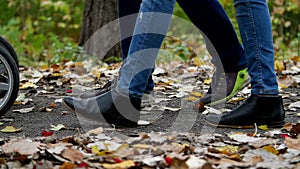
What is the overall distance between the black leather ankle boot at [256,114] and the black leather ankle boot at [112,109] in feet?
1.47

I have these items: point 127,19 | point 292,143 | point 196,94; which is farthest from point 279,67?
point 292,143

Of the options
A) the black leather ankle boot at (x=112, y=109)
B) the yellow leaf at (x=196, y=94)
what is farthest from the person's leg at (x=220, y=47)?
the black leather ankle boot at (x=112, y=109)

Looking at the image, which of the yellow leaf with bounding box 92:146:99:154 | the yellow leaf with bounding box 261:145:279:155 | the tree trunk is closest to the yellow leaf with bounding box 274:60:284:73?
the tree trunk

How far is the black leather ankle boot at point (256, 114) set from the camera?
284 centimetres

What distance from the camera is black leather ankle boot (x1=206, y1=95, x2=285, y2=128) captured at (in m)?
2.84

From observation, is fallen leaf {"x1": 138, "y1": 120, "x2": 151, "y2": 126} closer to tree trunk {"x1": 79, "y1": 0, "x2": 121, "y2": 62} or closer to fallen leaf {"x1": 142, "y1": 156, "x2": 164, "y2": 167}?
fallen leaf {"x1": 142, "y1": 156, "x2": 164, "y2": 167}

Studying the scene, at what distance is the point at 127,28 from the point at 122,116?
2.69 feet

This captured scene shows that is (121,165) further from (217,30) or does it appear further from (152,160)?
(217,30)

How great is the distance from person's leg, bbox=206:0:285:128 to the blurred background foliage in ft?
13.1

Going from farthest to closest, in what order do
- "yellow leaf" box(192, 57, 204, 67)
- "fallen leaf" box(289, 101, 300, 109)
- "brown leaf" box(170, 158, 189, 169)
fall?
"yellow leaf" box(192, 57, 204, 67) < "fallen leaf" box(289, 101, 300, 109) < "brown leaf" box(170, 158, 189, 169)

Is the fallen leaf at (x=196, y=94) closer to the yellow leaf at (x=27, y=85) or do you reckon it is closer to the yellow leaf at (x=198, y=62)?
the yellow leaf at (x=27, y=85)

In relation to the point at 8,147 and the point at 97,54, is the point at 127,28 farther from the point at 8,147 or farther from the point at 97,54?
the point at 97,54

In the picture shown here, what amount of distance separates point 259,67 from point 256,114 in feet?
0.82

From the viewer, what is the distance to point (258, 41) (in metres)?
2.80
